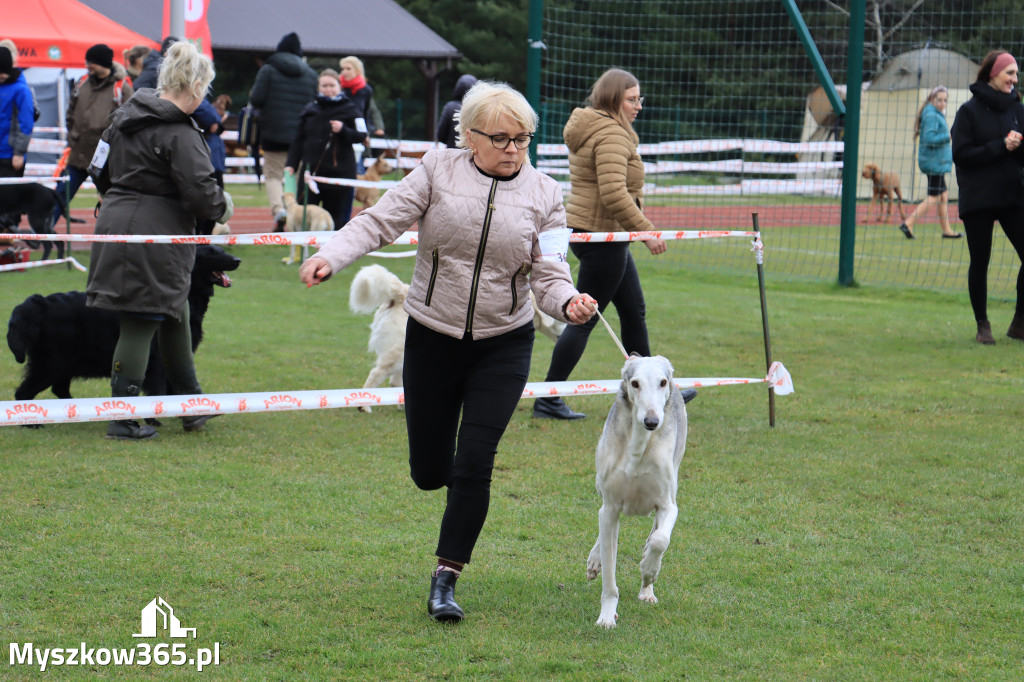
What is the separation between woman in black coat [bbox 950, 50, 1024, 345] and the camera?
8.02 meters

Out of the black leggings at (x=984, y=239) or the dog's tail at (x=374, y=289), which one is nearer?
the dog's tail at (x=374, y=289)

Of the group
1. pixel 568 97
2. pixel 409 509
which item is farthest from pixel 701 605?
pixel 568 97

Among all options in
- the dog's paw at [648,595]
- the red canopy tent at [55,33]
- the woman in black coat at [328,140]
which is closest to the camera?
the dog's paw at [648,595]

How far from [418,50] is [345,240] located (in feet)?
98.3

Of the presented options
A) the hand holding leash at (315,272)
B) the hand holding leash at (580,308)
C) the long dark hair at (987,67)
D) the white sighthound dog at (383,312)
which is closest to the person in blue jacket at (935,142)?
the long dark hair at (987,67)

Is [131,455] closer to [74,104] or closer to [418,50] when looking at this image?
[74,104]

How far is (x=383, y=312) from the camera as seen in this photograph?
6.61 metres

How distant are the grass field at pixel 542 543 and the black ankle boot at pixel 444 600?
0.05 meters

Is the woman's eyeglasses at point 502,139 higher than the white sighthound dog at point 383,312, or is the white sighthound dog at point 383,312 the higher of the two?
the woman's eyeglasses at point 502,139

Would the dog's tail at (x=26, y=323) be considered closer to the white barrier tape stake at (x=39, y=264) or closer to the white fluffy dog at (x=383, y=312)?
the white fluffy dog at (x=383, y=312)

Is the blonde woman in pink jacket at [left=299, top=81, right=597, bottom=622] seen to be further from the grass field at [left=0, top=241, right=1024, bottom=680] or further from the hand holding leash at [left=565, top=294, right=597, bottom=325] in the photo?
the grass field at [left=0, top=241, right=1024, bottom=680]

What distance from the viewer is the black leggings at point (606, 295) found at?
19.3 feet

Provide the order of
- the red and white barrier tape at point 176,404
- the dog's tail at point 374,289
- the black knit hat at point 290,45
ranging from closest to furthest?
1. the red and white barrier tape at point 176,404
2. the dog's tail at point 374,289
3. the black knit hat at point 290,45

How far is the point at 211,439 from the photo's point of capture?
5.76 m
